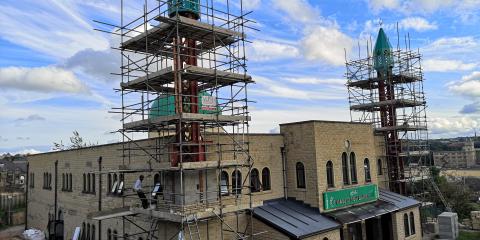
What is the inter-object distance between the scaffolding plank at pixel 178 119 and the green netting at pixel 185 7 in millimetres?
4299

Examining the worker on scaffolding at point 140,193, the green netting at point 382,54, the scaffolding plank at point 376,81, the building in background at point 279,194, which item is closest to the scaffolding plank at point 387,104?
the scaffolding plank at point 376,81

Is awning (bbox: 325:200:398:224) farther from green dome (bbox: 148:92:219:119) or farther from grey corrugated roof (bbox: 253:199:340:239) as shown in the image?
green dome (bbox: 148:92:219:119)

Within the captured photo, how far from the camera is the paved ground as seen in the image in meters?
31.2

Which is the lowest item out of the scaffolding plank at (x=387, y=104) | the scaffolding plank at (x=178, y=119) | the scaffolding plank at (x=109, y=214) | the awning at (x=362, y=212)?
the awning at (x=362, y=212)

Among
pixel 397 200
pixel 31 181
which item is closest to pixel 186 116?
pixel 397 200

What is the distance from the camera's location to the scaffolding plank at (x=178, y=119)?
1383 cm

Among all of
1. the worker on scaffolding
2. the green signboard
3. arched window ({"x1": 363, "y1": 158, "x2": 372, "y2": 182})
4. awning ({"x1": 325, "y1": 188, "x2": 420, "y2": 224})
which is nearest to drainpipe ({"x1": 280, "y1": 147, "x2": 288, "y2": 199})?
the green signboard

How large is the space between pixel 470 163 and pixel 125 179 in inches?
6489

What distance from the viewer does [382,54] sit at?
3003 centimetres

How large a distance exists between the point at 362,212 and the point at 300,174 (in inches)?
163

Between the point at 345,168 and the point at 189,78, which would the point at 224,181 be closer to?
the point at 189,78

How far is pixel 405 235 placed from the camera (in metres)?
24.6

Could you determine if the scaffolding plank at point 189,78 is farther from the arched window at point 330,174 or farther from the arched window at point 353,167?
the arched window at point 353,167

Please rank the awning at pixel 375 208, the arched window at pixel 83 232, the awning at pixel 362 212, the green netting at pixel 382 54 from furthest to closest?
the green netting at pixel 382 54 → the arched window at pixel 83 232 → the awning at pixel 375 208 → the awning at pixel 362 212
